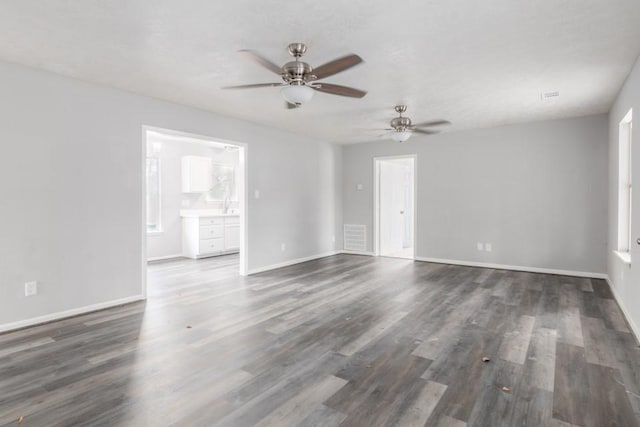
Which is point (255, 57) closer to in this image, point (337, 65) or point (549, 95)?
point (337, 65)

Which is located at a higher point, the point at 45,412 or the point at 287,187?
the point at 287,187

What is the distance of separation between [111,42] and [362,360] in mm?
3216

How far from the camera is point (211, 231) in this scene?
7449mm

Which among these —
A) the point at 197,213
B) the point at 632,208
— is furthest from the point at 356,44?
the point at 197,213

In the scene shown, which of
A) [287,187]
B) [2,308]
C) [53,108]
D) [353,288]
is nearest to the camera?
[2,308]

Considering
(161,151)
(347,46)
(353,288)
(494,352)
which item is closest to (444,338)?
(494,352)

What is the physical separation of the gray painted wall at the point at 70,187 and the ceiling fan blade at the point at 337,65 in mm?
2596

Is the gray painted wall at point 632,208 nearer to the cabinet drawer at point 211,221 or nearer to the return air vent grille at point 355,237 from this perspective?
the return air vent grille at point 355,237

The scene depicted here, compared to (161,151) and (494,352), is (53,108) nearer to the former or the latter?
(161,151)

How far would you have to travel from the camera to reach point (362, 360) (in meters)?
2.61

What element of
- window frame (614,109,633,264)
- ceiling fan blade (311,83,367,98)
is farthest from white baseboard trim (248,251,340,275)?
window frame (614,109,633,264)

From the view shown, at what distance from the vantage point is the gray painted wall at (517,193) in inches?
208

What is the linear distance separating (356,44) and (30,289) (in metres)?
3.78

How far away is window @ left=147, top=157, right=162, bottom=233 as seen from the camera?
285 inches
